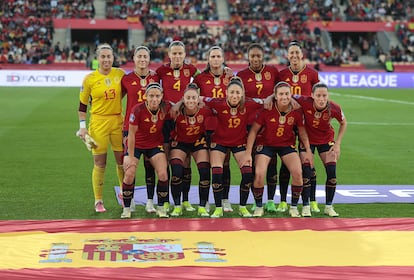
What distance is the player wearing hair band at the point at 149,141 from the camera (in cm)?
809

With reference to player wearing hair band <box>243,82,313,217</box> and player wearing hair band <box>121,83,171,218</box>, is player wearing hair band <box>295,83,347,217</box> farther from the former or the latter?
player wearing hair band <box>121,83,171,218</box>

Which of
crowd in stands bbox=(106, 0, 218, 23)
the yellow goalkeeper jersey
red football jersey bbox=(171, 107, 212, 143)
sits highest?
crowd in stands bbox=(106, 0, 218, 23)

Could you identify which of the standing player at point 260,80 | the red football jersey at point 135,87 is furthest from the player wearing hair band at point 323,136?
the red football jersey at point 135,87

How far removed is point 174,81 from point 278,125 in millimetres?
1369

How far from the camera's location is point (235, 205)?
9102 mm

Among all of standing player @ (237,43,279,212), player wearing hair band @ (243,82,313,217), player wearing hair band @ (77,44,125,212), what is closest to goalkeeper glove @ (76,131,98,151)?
player wearing hair band @ (77,44,125,212)

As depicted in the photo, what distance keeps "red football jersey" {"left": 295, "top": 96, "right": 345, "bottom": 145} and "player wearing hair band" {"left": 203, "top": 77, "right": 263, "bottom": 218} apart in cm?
54

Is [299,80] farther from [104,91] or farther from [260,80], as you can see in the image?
[104,91]

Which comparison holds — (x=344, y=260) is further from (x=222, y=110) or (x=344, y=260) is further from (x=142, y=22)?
(x=142, y=22)

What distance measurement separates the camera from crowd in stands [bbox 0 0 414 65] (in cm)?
4050

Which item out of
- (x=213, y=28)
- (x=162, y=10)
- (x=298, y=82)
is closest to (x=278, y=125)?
(x=298, y=82)

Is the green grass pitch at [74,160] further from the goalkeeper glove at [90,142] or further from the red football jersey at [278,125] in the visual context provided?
the red football jersey at [278,125]

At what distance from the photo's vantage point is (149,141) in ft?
27.3

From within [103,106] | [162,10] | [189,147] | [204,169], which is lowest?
[204,169]
